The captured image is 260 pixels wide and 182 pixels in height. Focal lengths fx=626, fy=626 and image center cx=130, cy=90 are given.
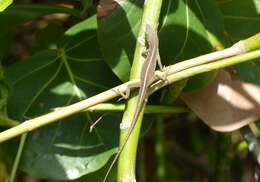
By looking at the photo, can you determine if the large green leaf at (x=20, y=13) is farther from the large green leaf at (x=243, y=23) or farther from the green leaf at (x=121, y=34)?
the large green leaf at (x=243, y=23)

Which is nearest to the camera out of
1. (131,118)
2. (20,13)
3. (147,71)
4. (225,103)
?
(131,118)

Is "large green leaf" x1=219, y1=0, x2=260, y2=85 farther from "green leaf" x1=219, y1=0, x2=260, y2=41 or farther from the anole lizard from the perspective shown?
the anole lizard

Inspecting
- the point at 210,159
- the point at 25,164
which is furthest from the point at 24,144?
the point at 210,159

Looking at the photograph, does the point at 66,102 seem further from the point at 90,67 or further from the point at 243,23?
the point at 243,23

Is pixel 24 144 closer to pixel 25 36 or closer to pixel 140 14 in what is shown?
pixel 140 14

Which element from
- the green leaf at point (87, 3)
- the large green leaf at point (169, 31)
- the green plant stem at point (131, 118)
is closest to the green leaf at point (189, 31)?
the large green leaf at point (169, 31)

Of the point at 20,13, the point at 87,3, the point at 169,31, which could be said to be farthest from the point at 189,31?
the point at 20,13

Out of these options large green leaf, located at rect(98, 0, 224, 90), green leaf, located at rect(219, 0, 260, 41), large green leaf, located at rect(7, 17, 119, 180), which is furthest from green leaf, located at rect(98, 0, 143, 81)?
green leaf, located at rect(219, 0, 260, 41)
